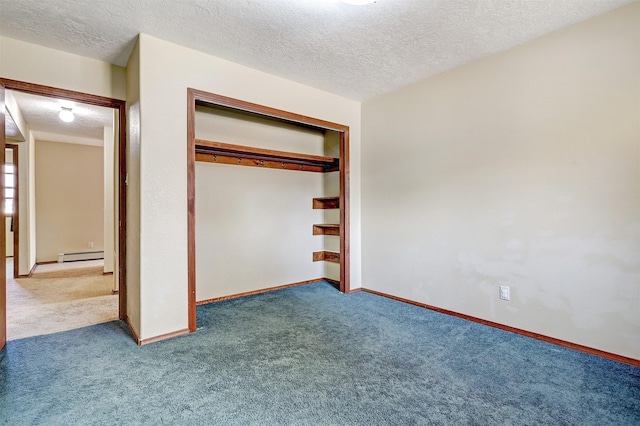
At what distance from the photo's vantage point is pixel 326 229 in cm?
470

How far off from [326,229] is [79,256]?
229 inches

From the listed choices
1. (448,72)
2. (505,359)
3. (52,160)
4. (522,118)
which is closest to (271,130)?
(448,72)

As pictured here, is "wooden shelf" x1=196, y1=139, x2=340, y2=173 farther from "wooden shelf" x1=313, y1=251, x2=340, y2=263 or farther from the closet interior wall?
"wooden shelf" x1=313, y1=251, x2=340, y2=263

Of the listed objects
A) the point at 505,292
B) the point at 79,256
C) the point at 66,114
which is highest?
the point at 66,114

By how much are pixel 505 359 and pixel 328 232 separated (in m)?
2.82

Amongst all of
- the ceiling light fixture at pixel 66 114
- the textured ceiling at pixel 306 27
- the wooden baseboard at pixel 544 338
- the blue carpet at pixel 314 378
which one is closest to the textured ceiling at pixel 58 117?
the ceiling light fixture at pixel 66 114

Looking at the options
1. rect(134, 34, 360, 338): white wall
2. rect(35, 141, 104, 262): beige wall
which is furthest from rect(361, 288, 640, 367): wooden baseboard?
rect(35, 141, 104, 262): beige wall

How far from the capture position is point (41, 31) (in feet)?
8.11

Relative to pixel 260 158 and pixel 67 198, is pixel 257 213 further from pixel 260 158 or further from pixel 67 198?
pixel 67 198

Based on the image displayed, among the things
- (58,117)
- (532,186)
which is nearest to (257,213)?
(532,186)

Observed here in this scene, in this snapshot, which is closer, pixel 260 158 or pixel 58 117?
pixel 260 158

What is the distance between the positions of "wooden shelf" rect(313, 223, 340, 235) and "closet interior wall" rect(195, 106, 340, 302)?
0.07 meters

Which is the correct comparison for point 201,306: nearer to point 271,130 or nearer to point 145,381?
point 145,381

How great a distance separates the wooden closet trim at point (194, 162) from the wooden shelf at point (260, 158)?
35cm
